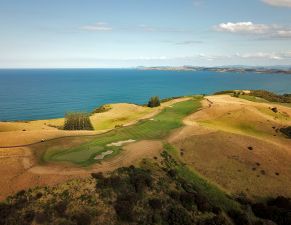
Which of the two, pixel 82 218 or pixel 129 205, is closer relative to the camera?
pixel 82 218

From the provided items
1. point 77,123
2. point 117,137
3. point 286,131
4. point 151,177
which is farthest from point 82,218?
point 286,131

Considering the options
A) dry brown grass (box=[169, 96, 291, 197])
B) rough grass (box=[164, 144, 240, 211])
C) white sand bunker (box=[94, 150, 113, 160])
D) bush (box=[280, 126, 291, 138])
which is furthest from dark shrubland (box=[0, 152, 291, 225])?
bush (box=[280, 126, 291, 138])

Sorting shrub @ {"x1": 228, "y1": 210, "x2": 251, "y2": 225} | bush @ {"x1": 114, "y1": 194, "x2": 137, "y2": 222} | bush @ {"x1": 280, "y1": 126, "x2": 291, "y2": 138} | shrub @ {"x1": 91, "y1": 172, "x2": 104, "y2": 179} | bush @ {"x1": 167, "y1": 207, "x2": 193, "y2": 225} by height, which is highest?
shrub @ {"x1": 91, "y1": 172, "x2": 104, "y2": 179}

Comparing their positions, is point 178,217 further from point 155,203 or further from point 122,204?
point 122,204

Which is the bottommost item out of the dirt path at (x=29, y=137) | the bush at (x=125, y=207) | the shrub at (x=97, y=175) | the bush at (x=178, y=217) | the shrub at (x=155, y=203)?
the bush at (x=178, y=217)

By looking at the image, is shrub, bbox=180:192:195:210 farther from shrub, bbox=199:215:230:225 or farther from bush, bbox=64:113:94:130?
bush, bbox=64:113:94:130

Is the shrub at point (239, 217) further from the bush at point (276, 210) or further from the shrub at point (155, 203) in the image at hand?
the shrub at point (155, 203)

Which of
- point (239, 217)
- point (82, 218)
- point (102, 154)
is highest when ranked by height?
point (102, 154)

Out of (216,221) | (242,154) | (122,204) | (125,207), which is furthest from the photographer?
(242,154)

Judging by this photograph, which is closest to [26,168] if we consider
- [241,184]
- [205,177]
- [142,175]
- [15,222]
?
[15,222]

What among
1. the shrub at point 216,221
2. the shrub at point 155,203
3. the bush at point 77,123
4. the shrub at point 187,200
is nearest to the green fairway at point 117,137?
the shrub at point 155,203
